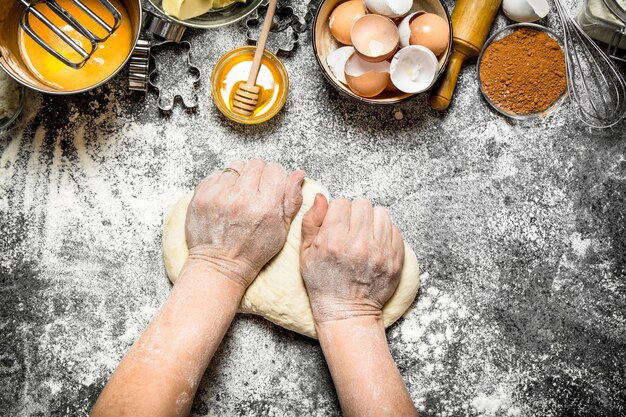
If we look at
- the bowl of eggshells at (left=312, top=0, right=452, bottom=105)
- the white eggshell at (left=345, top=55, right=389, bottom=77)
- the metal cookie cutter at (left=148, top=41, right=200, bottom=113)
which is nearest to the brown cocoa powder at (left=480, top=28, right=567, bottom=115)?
the bowl of eggshells at (left=312, top=0, right=452, bottom=105)

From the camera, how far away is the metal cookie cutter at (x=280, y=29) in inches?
51.7

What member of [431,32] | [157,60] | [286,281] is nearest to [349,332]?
[286,281]

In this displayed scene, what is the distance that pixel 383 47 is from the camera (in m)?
1.17

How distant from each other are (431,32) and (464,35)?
0.11 m

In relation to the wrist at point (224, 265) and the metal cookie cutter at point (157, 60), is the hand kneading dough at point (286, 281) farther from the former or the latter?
the metal cookie cutter at point (157, 60)

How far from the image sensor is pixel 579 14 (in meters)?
1.32

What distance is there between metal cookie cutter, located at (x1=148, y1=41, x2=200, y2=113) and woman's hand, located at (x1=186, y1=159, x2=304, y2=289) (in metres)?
0.22

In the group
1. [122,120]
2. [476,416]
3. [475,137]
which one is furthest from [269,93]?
[476,416]

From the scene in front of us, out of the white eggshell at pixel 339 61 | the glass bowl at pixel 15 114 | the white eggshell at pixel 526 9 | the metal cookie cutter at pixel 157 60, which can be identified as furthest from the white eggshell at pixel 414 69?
the glass bowl at pixel 15 114

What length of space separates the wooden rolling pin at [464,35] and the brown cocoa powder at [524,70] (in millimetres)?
44

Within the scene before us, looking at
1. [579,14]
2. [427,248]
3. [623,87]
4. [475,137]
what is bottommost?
[427,248]

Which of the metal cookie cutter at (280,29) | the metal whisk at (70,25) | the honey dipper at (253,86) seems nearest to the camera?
the metal whisk at (70,25)

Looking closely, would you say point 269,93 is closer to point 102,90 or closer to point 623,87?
point 102,90

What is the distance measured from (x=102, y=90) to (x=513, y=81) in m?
0.97
